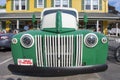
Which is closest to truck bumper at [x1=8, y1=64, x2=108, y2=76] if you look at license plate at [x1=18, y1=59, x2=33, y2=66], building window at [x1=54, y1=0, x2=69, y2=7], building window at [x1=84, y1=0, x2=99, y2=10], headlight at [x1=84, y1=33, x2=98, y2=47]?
license plate at [x1=18, y1=59, x2=33, y2=66]

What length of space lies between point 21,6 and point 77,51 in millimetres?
37136

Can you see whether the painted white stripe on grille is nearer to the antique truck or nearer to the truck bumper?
the antique truck

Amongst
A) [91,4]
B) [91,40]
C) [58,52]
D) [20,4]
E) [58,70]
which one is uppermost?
[20,4]

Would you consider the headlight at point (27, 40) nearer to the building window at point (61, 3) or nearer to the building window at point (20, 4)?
the building window at point (61, 3)

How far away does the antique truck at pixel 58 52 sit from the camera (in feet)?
19.8

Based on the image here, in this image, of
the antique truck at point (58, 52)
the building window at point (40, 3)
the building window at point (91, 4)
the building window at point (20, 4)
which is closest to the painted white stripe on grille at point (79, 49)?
the antique truck at point (58, 52)

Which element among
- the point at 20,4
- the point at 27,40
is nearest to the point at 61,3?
the point at 20,4

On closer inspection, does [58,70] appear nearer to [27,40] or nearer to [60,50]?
[60,50]

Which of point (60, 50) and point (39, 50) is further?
point (39, 50)

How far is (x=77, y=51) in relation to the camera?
6207 mm

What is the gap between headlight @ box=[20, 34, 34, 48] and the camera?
631 cm

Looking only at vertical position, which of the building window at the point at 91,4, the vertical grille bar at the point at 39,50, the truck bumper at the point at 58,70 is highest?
the building window at the point at 91,4

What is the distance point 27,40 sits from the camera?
20.9ft

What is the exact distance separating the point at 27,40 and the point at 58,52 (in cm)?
69
